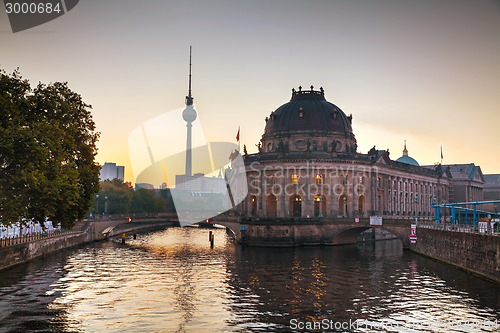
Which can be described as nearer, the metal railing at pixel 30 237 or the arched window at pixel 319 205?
the metal railing at pixel 30 237

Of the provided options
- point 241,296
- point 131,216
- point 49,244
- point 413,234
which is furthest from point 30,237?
point 413,234

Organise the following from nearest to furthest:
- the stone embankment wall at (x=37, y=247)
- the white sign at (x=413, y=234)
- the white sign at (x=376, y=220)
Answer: the stone embankment wall at (x=37, y=247)
the white sign at (x=413, y=234)
the white sign at (x=376, y=220)

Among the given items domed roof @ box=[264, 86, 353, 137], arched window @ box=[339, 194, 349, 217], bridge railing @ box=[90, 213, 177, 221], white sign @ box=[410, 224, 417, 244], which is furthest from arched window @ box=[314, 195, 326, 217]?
bridge railing @ box=[90, 213, 177, 221]

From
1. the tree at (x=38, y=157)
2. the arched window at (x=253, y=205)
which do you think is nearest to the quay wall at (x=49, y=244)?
Result: the tree at (x=38, y=157)

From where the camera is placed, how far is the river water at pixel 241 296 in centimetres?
3198

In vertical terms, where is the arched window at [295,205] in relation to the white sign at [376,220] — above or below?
above

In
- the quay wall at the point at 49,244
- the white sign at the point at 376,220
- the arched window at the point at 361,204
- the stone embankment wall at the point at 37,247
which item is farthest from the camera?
the arched window at the point at 361,204

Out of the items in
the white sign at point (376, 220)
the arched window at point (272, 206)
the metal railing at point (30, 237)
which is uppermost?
the arched window at point (272, 206)

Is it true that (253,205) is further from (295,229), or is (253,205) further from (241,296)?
(241,296)

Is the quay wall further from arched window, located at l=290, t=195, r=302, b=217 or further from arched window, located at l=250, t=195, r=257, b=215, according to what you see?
arched window, located at l=290, t=195, r=302, b=217

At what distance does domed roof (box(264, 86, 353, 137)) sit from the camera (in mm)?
114875

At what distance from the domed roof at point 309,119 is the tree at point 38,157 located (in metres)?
67.3

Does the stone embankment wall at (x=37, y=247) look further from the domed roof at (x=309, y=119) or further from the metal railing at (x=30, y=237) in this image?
the domed roof at (x=309, y=119)

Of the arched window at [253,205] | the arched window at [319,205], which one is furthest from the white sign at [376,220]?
the arched window at [253,205]
